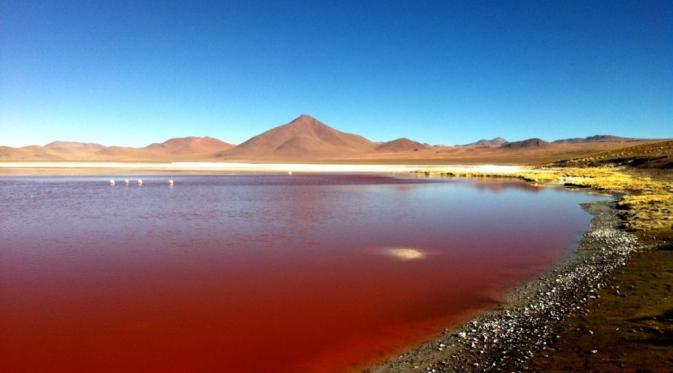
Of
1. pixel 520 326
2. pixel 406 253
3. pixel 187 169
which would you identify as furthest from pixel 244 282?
pixel 187 169

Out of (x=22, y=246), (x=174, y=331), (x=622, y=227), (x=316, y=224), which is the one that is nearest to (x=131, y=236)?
(x=22, y=246)

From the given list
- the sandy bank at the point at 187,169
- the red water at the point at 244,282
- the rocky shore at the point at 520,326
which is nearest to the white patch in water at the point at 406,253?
the red water at the point at 244,282

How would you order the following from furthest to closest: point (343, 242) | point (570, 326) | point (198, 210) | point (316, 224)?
point (198, 210), point (316, 224), point (343, 242), point (570, 326)

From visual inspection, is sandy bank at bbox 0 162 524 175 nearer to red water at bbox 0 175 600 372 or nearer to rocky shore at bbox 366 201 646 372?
red water at bbox 0 175 600 372

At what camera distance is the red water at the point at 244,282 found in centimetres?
708

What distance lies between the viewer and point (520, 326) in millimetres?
7547

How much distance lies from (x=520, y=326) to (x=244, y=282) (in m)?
5.90

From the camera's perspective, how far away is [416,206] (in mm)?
25578

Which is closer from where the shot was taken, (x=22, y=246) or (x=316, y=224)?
(x=22, y=246)

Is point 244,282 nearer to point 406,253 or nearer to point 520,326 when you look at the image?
point 406,253

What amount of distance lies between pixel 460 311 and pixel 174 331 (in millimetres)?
5063

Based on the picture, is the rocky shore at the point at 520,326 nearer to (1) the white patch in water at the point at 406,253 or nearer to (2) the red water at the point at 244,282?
(2) the red water at the point at 244,282

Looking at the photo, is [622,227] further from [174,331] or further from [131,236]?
[131,236]

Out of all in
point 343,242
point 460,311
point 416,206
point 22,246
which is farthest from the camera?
point 416,206
